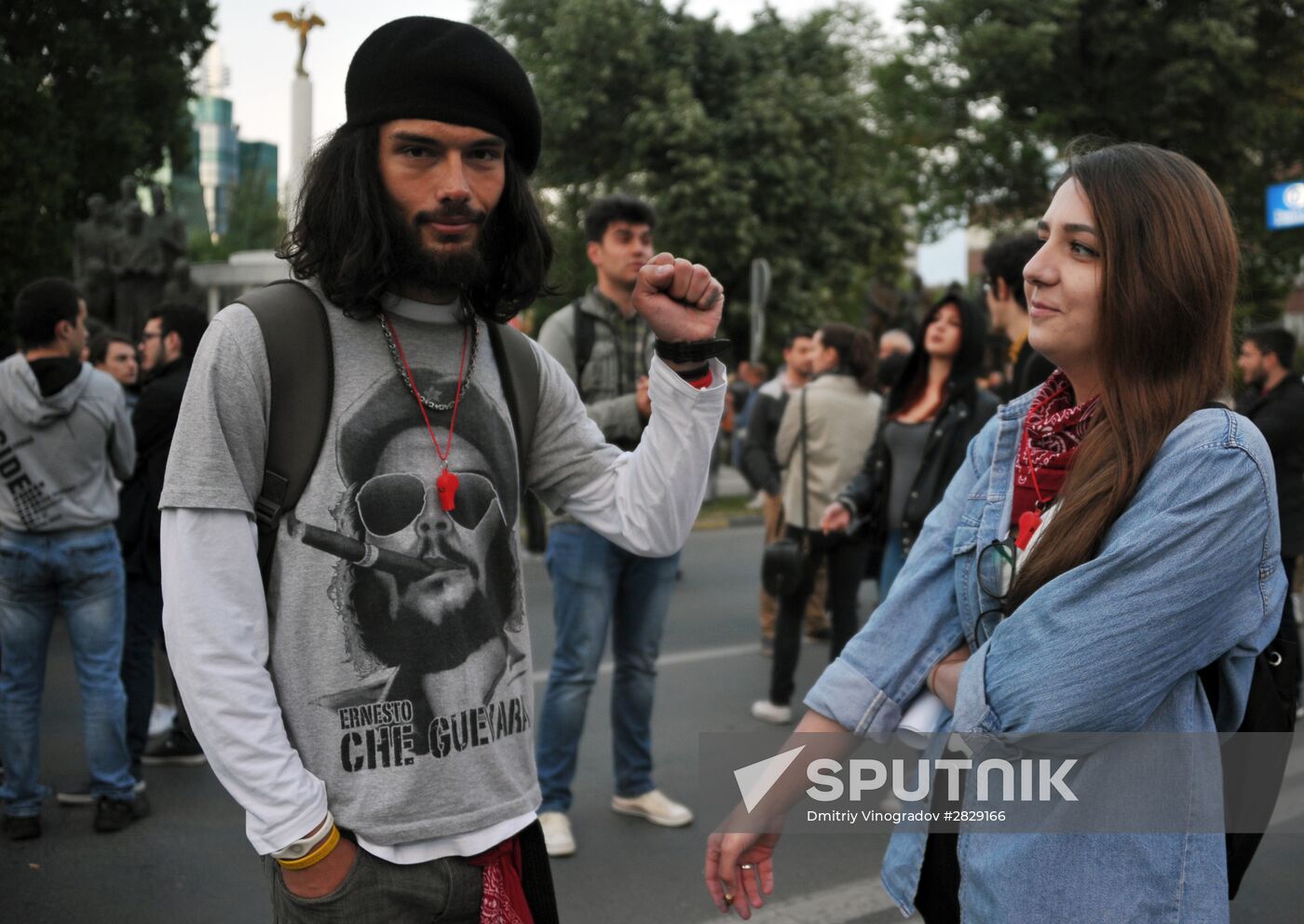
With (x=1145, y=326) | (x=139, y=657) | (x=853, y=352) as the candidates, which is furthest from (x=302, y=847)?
(x=853, y=352)

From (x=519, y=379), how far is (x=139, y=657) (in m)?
3.77

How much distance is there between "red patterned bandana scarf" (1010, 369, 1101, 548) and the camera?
6.02 ft

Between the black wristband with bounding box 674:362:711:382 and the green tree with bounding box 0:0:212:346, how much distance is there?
484 centimetres

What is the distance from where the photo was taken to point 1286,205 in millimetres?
13984

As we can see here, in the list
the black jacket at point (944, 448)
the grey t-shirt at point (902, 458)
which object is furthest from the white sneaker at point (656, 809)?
the grey t-shirt at point (902, 458)

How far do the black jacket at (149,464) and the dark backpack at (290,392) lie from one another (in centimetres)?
365

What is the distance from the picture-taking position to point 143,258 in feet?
43.6

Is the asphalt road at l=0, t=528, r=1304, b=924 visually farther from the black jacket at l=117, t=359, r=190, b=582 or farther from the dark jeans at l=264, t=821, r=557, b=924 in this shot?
the dark jeans at l=264, t=821, r=557, b=924

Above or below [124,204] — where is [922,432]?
below

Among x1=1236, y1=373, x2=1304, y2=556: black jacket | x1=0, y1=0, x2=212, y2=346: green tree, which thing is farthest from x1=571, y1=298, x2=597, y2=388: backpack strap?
x1=1236, y1=373, x2=1304, y2=556: black jacket

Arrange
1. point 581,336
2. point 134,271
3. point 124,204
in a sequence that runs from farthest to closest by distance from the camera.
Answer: point 134,271 < point 124,204 < point 581,336

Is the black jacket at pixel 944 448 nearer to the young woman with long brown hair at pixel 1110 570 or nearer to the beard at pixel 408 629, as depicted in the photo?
the young woman with long brown hair at pixel 1110 570

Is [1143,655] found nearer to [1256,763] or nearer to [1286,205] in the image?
[1256,763]

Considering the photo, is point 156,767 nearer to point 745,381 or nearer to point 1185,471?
point 1185,471
